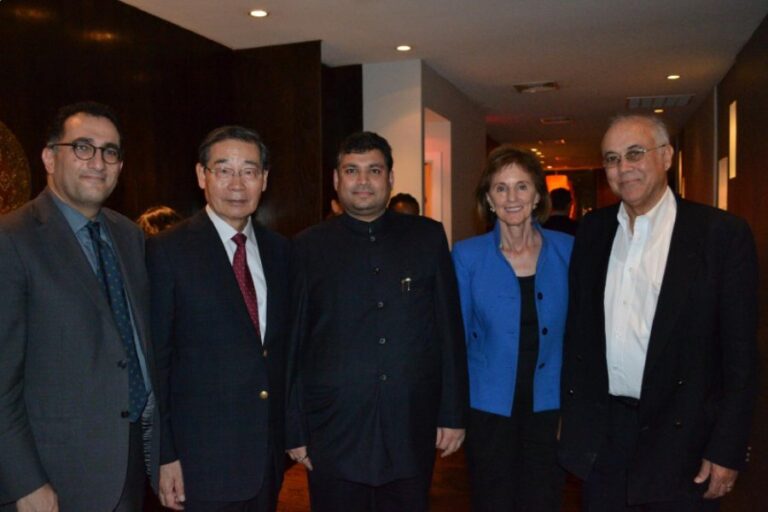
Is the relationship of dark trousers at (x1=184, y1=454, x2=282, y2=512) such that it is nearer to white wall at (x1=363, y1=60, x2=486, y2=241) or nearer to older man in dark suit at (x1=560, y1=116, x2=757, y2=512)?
older man in dark suit at (x1=560, y1=116, x2=757, y2=512)

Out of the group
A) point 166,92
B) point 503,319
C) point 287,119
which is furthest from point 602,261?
point 287,119

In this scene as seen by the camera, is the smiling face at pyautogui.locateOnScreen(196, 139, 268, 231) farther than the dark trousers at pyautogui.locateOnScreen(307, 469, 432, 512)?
No

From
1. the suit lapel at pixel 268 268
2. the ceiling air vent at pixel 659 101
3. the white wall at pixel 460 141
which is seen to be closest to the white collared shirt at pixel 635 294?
the suit lapel at pixel 268 268

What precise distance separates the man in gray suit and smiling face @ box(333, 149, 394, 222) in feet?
2.54

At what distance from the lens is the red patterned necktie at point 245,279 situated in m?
2.19

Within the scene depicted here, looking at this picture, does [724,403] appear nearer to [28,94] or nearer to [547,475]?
[547,475]

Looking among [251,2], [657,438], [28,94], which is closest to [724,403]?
[657,438]

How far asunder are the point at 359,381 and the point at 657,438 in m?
0.99

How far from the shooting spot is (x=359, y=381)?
2.29m

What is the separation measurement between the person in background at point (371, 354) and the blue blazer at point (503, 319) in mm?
94

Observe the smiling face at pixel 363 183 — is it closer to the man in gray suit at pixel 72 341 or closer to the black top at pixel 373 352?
the black top at pixel 373 352

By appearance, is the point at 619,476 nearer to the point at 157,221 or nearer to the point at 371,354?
the point at 371,354

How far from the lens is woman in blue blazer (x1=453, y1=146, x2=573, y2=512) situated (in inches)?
93.5

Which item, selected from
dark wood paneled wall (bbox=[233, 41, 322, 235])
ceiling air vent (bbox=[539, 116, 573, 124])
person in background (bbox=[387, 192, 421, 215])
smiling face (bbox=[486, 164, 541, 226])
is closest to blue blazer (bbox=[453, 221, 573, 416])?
smiling face (bbox=[486, 164, 541, 226])
